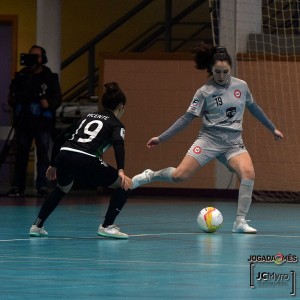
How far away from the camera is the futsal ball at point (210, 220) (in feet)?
40.1

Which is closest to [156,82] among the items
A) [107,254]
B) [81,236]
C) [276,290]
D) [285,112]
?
[285,112]

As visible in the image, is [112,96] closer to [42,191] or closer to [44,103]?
[44,103]

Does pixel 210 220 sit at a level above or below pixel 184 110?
below

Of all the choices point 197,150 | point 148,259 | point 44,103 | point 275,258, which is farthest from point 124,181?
point 44,103

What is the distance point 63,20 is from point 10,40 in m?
Result: 1.22

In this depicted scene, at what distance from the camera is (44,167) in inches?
723

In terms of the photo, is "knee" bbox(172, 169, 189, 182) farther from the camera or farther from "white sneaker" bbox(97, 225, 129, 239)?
the camera

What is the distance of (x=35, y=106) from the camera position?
1842 centimetres

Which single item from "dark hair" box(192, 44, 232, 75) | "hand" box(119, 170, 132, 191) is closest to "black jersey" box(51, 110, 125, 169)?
"hand" box(119, 170, 132, 191)

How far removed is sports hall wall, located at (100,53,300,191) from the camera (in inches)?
756

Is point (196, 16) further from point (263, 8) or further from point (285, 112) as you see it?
point (285, 112)

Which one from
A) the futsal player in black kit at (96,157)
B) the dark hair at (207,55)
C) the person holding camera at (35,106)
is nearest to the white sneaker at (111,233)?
the futsal player in black kit at (96,157)

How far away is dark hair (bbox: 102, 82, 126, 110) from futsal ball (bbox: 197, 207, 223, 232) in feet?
5.50

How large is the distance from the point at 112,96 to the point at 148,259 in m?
2.27
